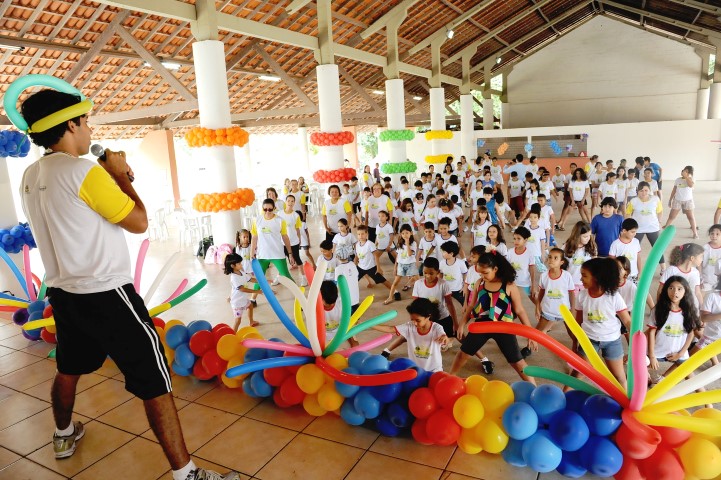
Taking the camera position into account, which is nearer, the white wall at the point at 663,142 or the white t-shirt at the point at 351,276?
the white t-shirt at the point at 351,276

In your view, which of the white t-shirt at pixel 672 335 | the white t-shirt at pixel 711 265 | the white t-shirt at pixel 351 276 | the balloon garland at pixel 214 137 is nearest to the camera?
the white t-shirt at pixel 672 335

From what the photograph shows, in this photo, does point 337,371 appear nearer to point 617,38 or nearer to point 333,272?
point 333,272

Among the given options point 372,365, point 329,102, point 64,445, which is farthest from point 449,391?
point 329,102

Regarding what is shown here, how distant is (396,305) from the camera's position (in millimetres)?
5504

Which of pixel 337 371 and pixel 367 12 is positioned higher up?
pixel 367 12

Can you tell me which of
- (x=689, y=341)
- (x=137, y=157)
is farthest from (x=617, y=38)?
(x=689, y=341)

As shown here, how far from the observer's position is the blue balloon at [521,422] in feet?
7.28

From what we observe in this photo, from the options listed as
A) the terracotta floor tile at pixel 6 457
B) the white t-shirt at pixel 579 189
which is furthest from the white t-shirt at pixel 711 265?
the terracotta floor tile at pixel 6 457

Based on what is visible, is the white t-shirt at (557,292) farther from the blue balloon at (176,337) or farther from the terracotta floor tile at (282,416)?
the blue balloon at (176,337)

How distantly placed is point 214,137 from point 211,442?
5.19 m

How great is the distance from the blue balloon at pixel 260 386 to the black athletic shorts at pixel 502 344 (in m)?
1.33

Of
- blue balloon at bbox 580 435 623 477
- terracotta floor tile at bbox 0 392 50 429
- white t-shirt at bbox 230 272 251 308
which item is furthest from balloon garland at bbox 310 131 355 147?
blue balloon at bbox 580 435 623 477

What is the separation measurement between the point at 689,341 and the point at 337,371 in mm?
2245

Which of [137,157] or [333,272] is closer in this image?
[333,272]
